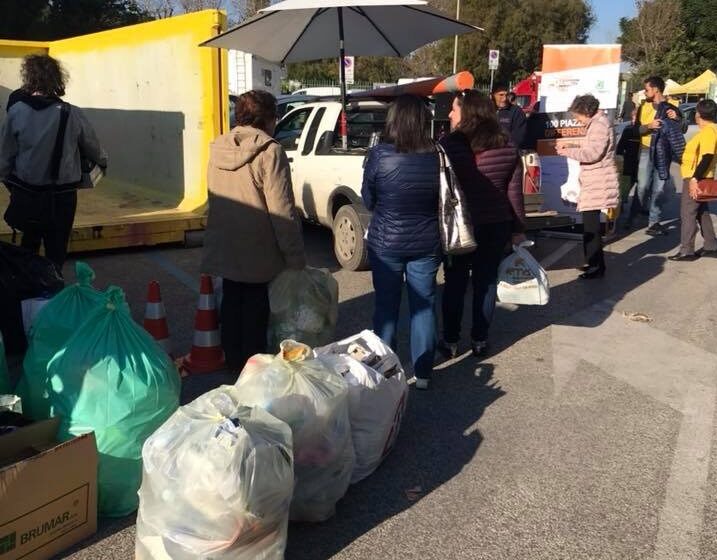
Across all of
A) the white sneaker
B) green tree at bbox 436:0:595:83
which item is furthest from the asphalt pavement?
green tree at bbox 436:0:595:83

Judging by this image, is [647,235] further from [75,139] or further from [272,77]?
[272,77]

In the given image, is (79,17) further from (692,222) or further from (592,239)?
(692,222)

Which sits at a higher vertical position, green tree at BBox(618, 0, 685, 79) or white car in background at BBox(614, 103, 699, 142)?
green tree at BBox(618, 0, 685, 79)

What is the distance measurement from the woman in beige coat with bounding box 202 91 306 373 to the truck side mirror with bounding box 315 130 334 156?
361 centimetres

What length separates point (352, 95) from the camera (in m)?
7.80

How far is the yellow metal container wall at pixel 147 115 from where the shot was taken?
767 centimetres

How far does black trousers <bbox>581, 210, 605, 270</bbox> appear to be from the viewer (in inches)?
277

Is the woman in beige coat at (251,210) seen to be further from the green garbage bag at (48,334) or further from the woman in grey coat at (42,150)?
the woman in grey coat at (42,150)

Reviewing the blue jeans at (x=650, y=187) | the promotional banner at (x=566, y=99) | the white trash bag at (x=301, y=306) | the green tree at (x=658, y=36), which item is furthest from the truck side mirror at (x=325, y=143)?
the green tree at (x=658, y=36)

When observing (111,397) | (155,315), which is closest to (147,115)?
(155,315)

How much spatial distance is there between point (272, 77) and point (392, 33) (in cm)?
1516

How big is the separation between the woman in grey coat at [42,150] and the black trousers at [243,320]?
1670mm

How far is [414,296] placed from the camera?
4320 mm

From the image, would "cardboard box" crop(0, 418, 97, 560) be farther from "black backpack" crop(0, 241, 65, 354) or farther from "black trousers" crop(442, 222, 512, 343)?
"black trousers" crop(442, 222, 512, 343)
